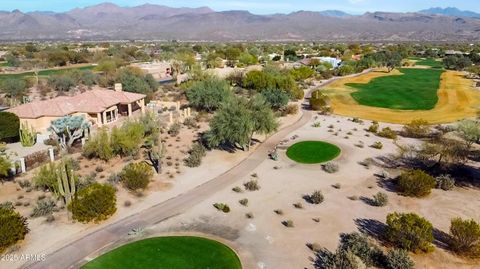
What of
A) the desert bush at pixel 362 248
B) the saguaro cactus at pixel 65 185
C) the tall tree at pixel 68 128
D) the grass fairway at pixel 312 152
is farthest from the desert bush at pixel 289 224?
the tall tree at pixel 68 128

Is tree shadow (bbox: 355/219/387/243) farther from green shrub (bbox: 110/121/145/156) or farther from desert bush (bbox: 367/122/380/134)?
desert bush (bbox: 367/122/380/134)

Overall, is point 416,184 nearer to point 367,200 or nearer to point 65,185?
point 367,200

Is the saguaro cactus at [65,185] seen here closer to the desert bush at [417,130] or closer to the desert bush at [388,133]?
the desert bush at [388,133]

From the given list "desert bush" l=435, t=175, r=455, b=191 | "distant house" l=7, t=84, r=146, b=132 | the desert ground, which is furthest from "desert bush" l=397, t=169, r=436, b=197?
"distant house" l=7, t=84, r=146, b=132

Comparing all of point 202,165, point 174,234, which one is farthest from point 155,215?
point 202,165

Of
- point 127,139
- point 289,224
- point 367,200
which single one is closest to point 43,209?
point 127,139

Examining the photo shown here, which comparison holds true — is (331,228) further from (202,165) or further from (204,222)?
(202,165)

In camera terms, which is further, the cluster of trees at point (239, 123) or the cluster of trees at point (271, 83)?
the cluster of trees at point (271, 83)
